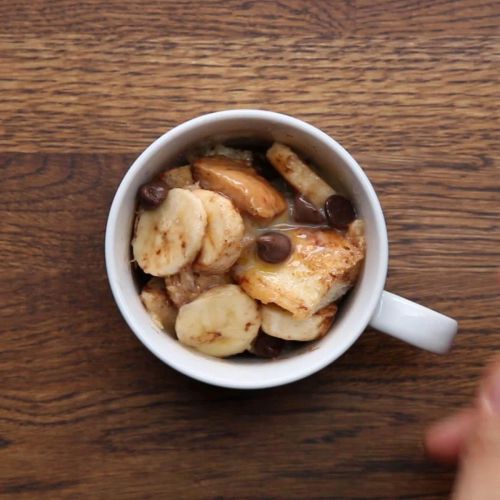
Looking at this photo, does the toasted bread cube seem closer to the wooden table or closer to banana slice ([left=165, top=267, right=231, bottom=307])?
Result: banana slice ([left=165, top=267, right=231, bottom=307])

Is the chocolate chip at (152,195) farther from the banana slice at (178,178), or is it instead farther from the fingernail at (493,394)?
the fingernail at (493,394)

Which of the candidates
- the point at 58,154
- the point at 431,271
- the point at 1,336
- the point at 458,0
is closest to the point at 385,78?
the point at 458,0

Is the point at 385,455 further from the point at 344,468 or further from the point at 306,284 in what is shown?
the point at 306,284

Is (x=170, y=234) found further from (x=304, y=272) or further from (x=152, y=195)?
(x=304, y=272)

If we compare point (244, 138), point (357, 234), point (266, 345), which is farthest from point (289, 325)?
point (244, 138)

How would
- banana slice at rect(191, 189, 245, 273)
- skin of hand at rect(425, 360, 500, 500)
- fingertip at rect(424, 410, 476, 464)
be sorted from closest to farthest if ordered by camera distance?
skin of hand at rect(425, 360, 500, 500) < banana slice at rect(191, 189, 245, 273) < fingertip at rect(424, 410, 476, 464)

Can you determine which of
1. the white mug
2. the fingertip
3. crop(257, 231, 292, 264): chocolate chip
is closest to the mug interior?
the white mug
